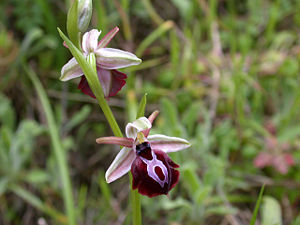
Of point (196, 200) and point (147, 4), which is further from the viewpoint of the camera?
point (147, 4)

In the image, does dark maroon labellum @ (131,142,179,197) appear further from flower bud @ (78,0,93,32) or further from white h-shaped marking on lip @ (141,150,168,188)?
flower bud @ (78,0,93,32)

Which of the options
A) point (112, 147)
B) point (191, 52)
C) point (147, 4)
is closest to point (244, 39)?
point (191, 52)

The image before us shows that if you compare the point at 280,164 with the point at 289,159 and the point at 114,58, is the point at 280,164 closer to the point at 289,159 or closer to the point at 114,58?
the point at 289,159

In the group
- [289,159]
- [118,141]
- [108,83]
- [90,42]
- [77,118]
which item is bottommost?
[289,159]

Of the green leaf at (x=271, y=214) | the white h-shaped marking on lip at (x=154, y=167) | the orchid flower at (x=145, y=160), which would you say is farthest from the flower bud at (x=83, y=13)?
the green leaf at (x=271, y=214)

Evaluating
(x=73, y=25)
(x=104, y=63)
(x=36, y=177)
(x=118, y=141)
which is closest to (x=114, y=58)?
(x=104, y=63)

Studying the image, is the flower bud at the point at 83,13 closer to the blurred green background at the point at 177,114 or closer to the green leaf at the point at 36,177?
the blurred green background at the point at 177,114

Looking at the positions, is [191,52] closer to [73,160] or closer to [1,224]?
[73,160]
